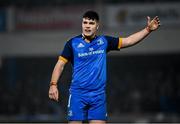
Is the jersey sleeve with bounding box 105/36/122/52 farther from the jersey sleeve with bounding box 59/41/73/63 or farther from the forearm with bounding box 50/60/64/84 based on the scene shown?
the forearm with bounding box 50/60/64/84

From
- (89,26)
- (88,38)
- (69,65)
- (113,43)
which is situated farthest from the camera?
(69,65)

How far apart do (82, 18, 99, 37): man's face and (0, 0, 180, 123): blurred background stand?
660 inches

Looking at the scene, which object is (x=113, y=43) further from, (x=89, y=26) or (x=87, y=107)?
(x=87, y=107)

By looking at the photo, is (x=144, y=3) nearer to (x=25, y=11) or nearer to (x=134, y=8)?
(x=134, y=8)

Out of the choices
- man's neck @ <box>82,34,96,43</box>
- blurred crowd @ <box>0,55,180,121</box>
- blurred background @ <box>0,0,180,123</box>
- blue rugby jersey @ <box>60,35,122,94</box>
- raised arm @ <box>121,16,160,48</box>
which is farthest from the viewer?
blurred background @ <box>0,0,180,123</box>

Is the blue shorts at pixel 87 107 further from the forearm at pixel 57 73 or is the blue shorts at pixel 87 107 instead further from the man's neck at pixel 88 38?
the man's neck at pixel 88 38

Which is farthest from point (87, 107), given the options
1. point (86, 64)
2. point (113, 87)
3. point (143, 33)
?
point (113, 87)

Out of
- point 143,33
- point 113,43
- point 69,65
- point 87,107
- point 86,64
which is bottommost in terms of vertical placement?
point 69,65

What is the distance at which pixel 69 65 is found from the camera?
2520cm

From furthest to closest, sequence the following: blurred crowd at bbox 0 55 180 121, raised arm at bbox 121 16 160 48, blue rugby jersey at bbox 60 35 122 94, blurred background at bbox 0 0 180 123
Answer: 1. blurred background at bbox 0 0 180 123
2. blurred crowd at bbox 0 55 180 121
3. raised arm at bbox 121 16 160 48
4. blue rugby jersey at bbox 60 35 122 94

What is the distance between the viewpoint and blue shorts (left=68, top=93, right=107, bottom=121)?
309 inches

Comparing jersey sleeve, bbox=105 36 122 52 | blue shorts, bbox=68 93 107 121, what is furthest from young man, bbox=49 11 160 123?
jersey sleeve, bbox=105 36 122 52

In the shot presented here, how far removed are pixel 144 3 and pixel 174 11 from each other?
1244mm

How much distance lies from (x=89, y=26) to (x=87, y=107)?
96 centimetres
